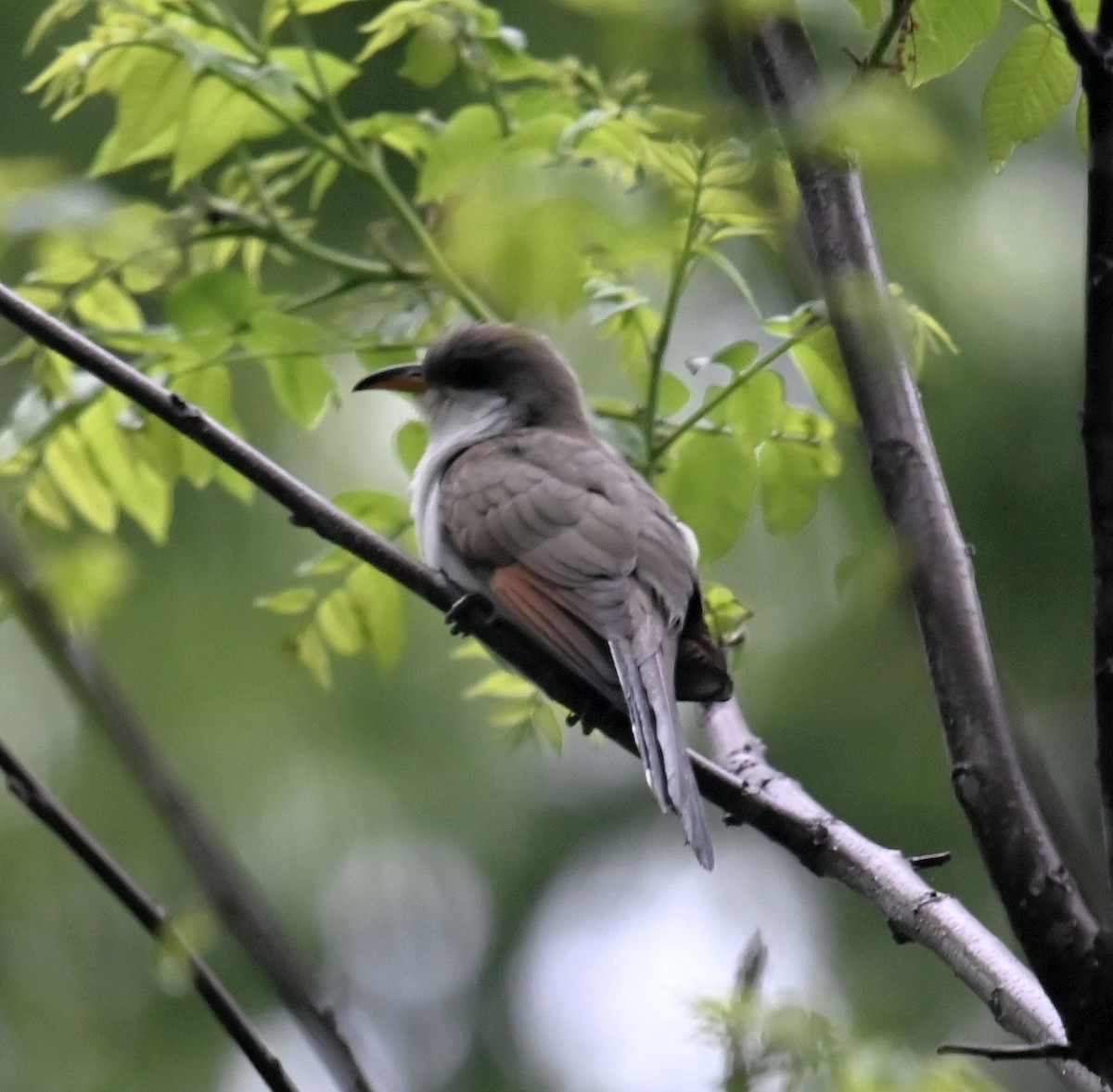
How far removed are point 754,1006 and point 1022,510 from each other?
3.33 metres

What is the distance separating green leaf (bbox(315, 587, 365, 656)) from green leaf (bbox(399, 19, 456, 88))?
107cm

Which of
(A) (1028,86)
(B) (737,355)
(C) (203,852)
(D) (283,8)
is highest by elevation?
(A) (1028,86)

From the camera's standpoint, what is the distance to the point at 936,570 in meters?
1.88

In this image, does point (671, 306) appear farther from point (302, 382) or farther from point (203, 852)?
point (203, 852)

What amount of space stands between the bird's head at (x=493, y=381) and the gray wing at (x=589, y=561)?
31 centimetres

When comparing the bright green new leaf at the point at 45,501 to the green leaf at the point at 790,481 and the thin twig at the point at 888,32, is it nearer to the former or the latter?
the green leaf at the point at 790,481

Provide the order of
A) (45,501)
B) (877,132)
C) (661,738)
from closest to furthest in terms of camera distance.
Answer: (877,132), (661,738), (45,501)

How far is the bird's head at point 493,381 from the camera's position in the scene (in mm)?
4398

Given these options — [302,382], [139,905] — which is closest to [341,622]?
[302,382]

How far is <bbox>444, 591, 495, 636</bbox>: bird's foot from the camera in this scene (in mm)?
3172

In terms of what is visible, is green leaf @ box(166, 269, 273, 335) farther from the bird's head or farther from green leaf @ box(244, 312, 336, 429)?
the bird's head

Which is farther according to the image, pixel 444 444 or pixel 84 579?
pixel 444 444

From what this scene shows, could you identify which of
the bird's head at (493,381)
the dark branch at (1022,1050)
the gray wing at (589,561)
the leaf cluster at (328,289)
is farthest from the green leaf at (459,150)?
the dark branch at (1022,1050)

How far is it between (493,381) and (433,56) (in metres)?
1.51
